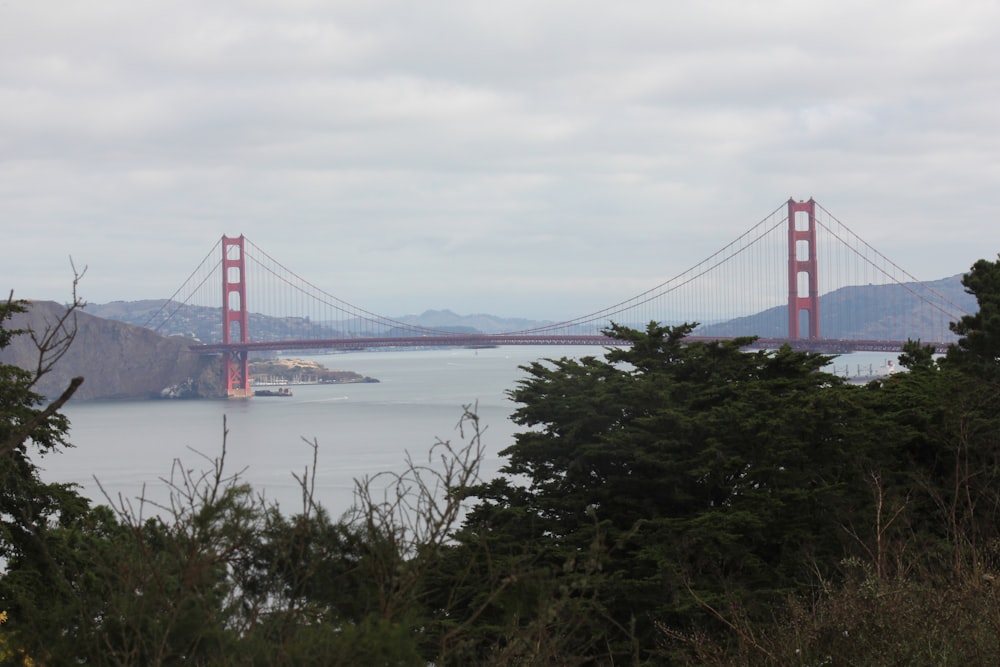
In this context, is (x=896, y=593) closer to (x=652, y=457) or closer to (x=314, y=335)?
(x=652, y=457)

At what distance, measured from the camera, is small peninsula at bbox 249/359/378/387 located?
66.4m

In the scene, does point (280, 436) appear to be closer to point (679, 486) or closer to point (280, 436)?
point (280, 436)

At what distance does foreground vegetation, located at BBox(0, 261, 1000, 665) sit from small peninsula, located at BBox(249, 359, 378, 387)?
56450mm

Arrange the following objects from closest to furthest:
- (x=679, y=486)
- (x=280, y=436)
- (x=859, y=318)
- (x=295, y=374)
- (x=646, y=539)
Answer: (x=646, y=539) < (x=679, y=486) < (x=280, y=436) < (x=859, y=318) < (x=295, y=374)

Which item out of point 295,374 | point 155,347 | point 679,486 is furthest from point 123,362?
point 679,486

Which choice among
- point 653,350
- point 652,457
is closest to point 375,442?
point 653,350

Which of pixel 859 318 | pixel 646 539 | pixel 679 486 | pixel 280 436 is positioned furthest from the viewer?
pixel 859 318

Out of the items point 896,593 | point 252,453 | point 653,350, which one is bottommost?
point 252,453

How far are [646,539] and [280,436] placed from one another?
26.3m

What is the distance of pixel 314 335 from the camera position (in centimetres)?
6606

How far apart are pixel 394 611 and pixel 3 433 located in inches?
209

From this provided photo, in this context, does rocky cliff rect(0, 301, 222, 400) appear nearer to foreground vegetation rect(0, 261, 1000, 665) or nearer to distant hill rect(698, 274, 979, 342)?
distant hill rect(698, 274, 979, 342)

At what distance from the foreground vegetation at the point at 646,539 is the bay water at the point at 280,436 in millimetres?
6230

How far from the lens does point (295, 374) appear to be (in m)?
68.1
